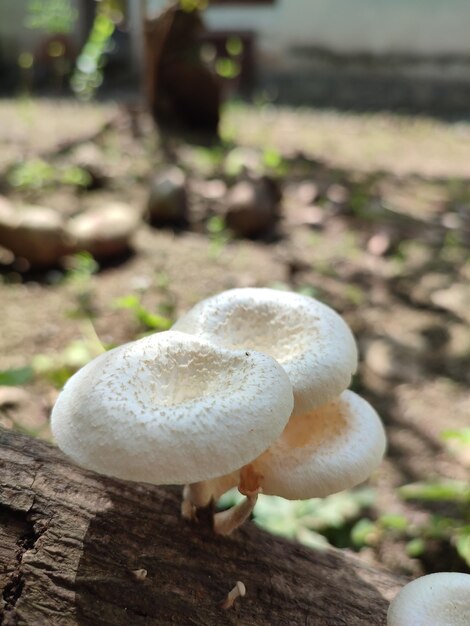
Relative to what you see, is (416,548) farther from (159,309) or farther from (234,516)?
(159,309)

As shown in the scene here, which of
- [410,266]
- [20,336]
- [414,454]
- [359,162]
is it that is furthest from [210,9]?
[414,454]

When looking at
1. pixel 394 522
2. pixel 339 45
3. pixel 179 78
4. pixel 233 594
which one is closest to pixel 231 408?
pixel 233 594

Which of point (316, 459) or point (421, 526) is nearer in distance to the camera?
point (316, 459)

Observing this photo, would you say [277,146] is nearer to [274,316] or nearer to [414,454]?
[414,454]

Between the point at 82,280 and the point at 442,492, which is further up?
the point at 442,492

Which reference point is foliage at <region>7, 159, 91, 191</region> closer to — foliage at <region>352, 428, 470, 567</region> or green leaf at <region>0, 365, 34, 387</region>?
green leaf at <region>0, 365, 34, 387</region>

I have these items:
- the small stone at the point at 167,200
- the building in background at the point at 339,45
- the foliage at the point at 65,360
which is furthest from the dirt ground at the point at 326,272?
the building in background at the point at 339,45

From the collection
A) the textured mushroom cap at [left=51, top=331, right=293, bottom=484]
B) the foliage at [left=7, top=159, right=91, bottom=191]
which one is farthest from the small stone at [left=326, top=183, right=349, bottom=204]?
the textured mushroom cap at [left=51, top=331, right=293, bottom=484]

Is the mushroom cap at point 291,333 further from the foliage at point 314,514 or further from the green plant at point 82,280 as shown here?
the green plant at point 82,280
